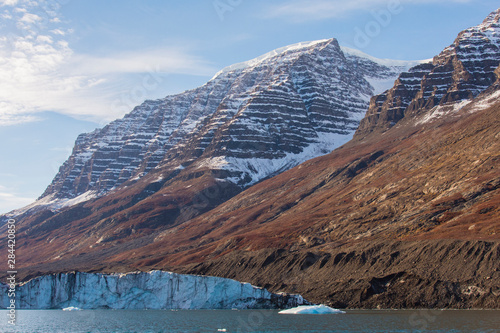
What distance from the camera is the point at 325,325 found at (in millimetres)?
98812

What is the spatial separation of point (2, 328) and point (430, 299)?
8842cm

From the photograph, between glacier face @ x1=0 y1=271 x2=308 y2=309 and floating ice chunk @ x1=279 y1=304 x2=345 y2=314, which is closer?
floating ice chunk @ x1=279 y1=304 x2=345 y2=314

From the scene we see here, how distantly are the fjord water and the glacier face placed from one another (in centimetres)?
1224

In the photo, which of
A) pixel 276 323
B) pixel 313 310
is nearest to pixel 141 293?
pixel 313 310

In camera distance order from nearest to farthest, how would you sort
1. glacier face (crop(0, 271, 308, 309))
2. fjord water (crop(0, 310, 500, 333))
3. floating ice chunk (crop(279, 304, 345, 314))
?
1. fjord water (crop(0, 310, 500, 333))
2. floating ice chunk (crop(279, 304, 345, 314))
3. glacier face (crop(0, 271, 308, 309))

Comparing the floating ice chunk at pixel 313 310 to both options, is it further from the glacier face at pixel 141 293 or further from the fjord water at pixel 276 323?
the glacier face at pixel 141 293

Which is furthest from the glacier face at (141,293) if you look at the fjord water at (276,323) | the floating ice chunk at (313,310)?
the floating ice chunk at (313,310)

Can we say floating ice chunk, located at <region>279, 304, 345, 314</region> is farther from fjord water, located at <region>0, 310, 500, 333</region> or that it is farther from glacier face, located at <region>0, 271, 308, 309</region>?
glacier face, located at <region>0, 271, 308, 309</region>

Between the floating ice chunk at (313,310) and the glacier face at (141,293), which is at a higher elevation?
the glacier face at (141,293)

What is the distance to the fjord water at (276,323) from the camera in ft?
301

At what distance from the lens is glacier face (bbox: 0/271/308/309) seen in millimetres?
140875

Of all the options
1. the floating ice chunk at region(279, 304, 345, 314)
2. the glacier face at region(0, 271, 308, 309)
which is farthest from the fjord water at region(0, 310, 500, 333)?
the glacier face at region(0, 271, 308, 309)

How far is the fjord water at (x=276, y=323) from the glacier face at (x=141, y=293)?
12238 millimetres

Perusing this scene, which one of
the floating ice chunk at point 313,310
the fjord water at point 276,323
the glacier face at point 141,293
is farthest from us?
the glacier face at point 141,293
